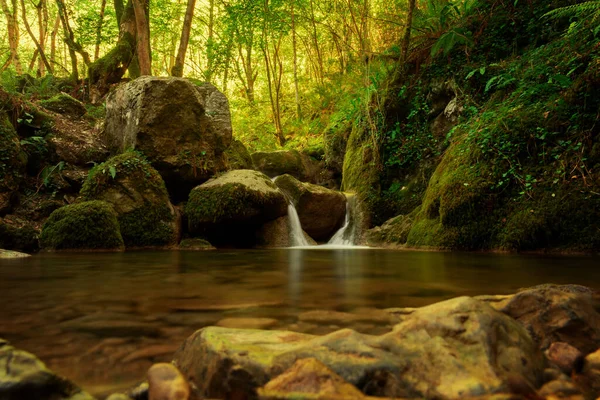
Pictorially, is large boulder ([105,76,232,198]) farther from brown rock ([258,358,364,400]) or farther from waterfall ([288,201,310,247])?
brown rock ([258,358,364,400])

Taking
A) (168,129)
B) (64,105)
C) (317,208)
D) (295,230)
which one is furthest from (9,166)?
(317,208)

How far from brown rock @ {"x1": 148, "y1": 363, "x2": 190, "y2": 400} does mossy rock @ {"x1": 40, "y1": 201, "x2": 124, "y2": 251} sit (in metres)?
6.25

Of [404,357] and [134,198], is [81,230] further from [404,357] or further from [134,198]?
[404,357]

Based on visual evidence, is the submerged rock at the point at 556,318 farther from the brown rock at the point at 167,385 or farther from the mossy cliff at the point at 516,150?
the mossy cliff at the point at 516,150

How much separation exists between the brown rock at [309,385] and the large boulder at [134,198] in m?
7.09

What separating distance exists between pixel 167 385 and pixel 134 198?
722cm

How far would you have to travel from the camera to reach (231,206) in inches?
319

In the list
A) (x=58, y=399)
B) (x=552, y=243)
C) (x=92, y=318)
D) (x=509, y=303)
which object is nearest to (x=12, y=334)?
(x=92, y=318)

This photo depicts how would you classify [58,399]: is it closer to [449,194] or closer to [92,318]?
[92,318]

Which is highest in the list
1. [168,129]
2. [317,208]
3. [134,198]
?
[168,129]

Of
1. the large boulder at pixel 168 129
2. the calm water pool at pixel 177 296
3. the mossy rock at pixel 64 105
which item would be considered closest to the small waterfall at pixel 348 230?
the large boulder at pixel 168 129

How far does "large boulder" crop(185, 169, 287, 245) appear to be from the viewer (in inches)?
319

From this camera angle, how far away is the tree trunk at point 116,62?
43.1 feet

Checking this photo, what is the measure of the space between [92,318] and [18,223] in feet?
22.7
